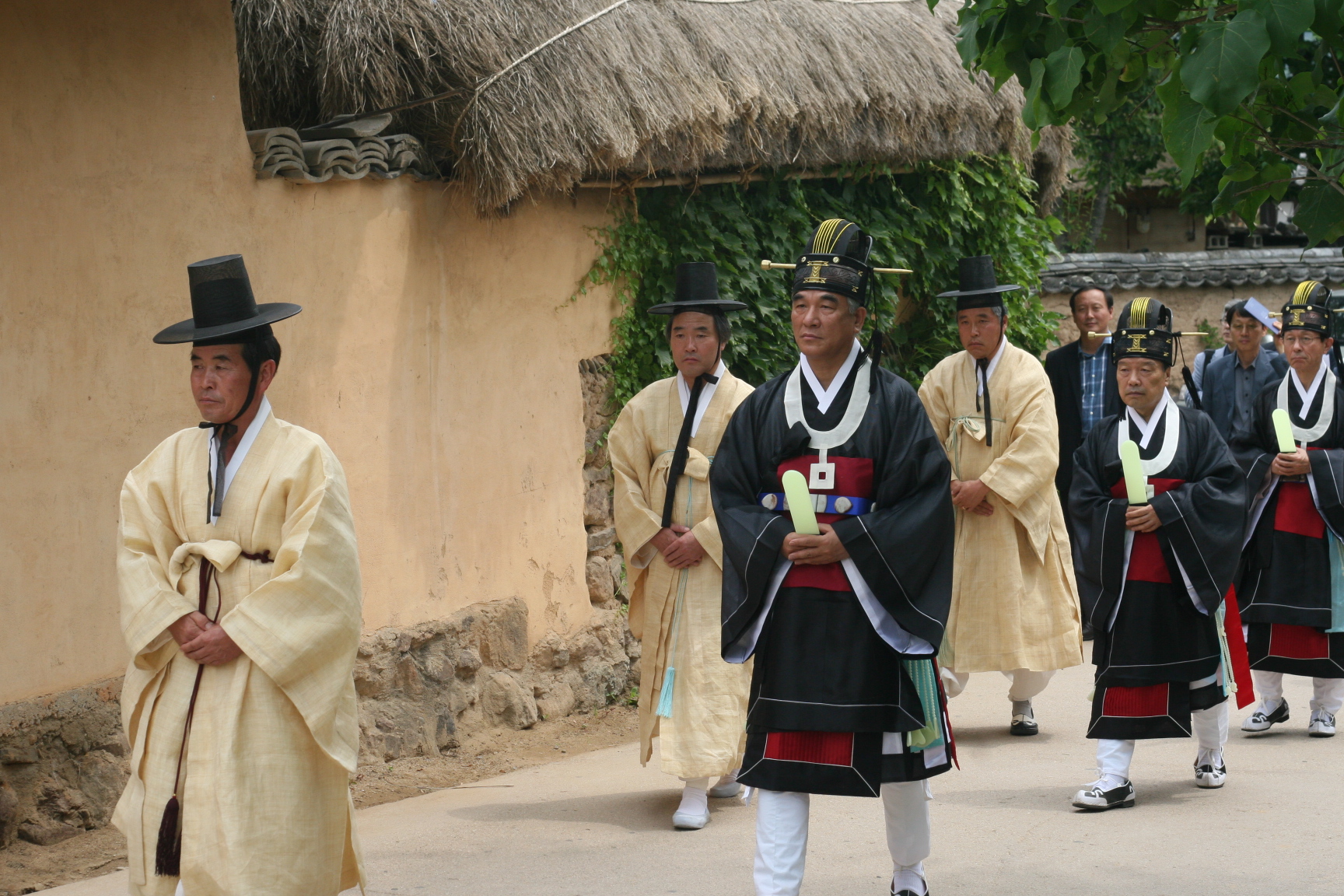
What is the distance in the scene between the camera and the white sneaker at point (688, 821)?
5.32 metres

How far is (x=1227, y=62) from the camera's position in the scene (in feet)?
9.27

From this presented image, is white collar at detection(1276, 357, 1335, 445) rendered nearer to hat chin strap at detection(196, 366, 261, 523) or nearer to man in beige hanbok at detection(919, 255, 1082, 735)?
man in beige hanbok at detection(919, 255, 1082, 735)

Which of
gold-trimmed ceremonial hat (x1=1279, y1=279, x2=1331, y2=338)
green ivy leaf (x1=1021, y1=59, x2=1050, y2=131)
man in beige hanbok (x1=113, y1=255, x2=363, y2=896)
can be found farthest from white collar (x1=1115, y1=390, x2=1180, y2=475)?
man in beige hanbok (x1=113, y1=255, x2=363, y2=896)

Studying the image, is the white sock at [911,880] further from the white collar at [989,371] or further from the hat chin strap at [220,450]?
the white collar at [989,371]

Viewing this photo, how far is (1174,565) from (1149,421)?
1.88 ft

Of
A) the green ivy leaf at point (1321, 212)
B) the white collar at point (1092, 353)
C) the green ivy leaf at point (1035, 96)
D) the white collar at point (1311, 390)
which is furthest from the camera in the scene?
the white collar at point (1092, 353)

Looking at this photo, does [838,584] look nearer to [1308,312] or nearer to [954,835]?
[954,835]

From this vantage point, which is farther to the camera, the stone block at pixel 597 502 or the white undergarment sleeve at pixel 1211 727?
the stone block at pixel 597 502

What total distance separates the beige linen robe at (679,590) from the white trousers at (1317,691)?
277 centimetres

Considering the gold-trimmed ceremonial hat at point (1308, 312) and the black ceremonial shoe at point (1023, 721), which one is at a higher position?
the gold-trimmed ceremonial hat at point (1308, 312)

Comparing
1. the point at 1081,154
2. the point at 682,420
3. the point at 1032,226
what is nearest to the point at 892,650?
the point at 682,420

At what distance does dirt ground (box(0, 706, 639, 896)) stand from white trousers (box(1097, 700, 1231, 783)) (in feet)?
7.83

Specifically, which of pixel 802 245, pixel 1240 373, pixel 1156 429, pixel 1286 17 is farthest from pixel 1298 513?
pixel 1286 17

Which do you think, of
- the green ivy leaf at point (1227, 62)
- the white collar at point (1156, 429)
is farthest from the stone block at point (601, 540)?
the green ivy leaf at point (1227, 62)
